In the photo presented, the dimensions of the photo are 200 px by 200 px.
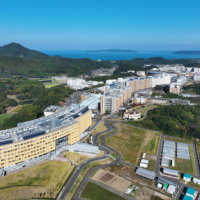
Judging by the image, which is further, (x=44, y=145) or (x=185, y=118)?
(x=185, y=118)

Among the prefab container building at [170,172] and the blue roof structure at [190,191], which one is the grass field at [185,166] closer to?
the prefab container building at [170,172]

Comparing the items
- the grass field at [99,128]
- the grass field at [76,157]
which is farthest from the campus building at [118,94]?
the grass field at [76,157]

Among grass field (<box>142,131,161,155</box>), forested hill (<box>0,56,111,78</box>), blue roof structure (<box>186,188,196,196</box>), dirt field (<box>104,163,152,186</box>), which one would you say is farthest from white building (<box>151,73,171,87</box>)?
blue roof structure (<box>186,188,196,196</box>)

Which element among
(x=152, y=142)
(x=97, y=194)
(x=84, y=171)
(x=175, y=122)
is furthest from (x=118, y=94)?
(x=97, y=194)

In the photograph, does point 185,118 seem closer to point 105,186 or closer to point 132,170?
point 132,170

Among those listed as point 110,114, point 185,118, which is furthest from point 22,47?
point 185,118

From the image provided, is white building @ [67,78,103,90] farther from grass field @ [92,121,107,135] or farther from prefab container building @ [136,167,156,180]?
prefab container building @ [136,167,156,180]

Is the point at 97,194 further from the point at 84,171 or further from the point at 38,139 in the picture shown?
the point at 38,139
